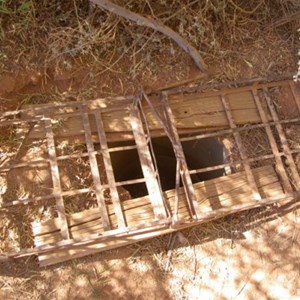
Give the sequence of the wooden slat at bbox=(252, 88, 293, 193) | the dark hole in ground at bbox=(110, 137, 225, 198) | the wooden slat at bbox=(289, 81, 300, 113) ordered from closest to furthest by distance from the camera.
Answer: the wooden slat at bbox=(252, 88, 293, 193), the wooden slat at bbox=(289, 81, 300, 113), the dark hole in ground at bbox=(110, 137, 225, 198)

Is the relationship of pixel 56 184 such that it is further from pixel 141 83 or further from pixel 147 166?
pixel 141 83

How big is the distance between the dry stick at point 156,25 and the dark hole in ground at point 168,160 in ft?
2.57

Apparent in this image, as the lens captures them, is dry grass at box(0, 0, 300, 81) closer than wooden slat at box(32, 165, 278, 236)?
No

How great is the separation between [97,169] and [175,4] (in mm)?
1635

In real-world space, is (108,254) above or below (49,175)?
below

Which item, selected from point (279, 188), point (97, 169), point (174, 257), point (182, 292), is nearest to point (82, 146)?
point (97, 169)

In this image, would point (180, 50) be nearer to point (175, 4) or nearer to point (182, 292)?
point (175, 4)

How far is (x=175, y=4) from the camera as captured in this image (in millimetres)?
3467

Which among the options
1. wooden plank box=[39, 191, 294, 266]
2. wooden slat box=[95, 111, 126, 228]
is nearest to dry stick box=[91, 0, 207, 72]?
wooden slat box=[95, 111, 126, 228]

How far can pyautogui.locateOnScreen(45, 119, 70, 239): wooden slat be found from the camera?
9.66ft

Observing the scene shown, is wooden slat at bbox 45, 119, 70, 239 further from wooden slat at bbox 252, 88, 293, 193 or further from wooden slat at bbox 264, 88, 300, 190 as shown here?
wooden slat at bbox 264, 88, 300, 190

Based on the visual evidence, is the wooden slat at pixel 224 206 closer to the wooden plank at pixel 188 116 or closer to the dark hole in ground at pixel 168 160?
the dark hole in ground at pixel 168 160

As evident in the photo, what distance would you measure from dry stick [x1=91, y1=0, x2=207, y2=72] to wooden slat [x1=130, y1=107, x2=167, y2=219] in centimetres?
71

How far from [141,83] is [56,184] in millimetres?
1157
